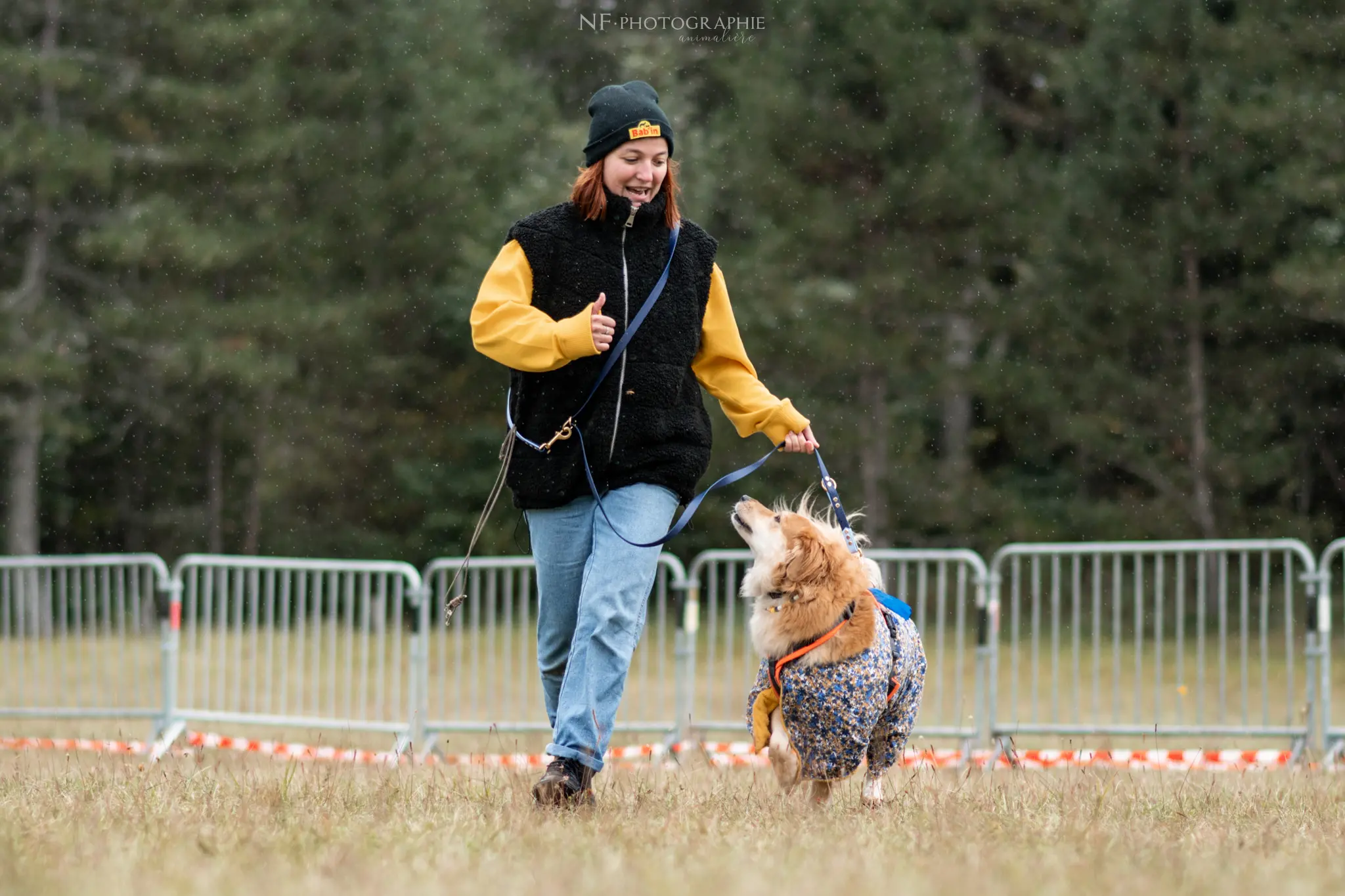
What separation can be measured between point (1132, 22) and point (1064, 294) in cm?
319

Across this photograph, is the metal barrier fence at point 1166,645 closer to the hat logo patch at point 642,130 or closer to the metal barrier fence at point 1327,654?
the metal barrier fence at point 1327,654

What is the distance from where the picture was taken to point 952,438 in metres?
22.3

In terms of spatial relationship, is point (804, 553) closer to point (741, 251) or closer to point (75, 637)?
point (75, 637)

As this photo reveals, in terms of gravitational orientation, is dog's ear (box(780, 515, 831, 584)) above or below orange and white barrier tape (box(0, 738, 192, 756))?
above

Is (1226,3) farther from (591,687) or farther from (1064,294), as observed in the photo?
(591,687)

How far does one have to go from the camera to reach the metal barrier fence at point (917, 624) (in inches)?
346

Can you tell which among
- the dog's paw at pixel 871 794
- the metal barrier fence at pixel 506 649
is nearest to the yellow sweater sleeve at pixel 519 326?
the dog's paw at pixel 871 794

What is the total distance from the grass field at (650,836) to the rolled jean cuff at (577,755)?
0.13 metres

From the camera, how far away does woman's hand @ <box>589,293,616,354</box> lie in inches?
162

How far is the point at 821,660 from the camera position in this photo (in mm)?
4527

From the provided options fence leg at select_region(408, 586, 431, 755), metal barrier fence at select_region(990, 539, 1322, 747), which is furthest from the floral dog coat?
fence leg at select_region(408, 586, 431, 755)

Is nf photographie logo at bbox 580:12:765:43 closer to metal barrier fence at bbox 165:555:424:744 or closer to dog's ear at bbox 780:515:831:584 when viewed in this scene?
metal barrier fence at bbox 165:555:424:744

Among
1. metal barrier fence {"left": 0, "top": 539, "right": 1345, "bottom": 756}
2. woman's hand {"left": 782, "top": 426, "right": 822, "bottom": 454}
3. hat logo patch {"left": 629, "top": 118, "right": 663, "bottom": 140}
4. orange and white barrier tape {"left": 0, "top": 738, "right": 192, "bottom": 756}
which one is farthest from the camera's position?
metal barrier fence {"left": 0, "top": 539, "right": 1345, "bottom": 756}

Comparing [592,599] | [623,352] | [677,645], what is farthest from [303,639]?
[623,352]
